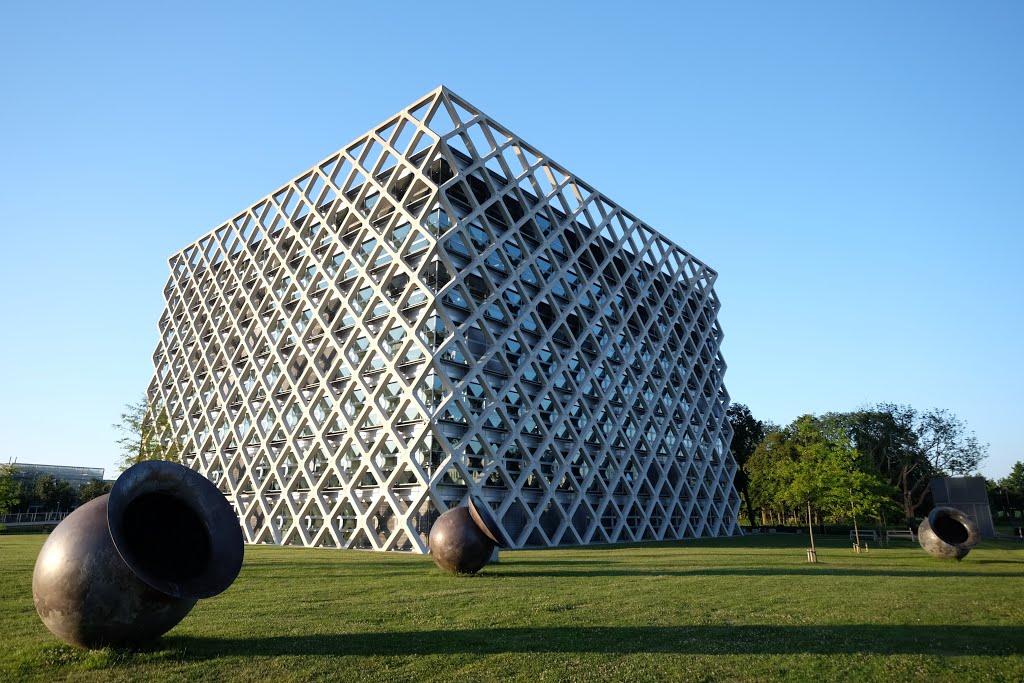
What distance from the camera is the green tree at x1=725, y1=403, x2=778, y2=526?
253ft

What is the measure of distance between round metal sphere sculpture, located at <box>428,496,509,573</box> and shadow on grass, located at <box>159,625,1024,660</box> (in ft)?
27.3

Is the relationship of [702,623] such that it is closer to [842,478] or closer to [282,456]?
[842,478]

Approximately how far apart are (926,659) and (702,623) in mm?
3510

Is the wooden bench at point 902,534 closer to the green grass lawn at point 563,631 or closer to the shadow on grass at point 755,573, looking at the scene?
the shadow on grass at point 755,573

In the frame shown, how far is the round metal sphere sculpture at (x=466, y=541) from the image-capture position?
18797 mm

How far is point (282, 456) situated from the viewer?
42.5m

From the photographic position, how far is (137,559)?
26.5ft

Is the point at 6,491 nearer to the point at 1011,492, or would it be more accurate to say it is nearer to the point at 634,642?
the point at 634,642

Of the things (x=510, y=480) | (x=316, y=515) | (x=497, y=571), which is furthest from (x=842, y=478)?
(x=316, y=515)

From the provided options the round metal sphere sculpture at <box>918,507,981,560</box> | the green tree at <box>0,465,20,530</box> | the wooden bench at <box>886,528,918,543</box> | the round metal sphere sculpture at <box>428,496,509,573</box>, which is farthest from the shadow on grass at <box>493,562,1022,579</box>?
the green tree at <box>0,465,20,530</box>

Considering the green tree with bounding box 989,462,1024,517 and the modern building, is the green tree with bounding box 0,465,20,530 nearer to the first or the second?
the modern building

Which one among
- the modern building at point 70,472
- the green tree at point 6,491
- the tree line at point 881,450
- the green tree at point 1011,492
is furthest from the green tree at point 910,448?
the modern building at point 70,472

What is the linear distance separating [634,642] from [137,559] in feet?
23.3

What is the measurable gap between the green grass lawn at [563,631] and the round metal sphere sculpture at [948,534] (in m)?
7.33
